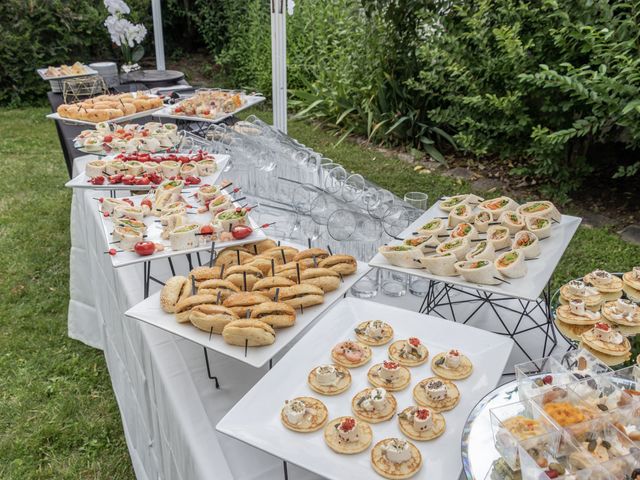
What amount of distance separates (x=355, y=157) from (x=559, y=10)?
110 inches

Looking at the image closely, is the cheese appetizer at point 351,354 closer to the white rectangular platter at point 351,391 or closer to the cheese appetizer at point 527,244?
the white rectangular platter at point 351,391

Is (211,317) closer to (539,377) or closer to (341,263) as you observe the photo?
(341,263)

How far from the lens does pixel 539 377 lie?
4.23 feet

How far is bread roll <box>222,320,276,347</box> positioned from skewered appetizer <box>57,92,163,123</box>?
2.96 m

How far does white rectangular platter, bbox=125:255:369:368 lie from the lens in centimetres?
150

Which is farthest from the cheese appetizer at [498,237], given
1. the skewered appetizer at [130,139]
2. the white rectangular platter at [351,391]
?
the skewered appetizer at [130,139]

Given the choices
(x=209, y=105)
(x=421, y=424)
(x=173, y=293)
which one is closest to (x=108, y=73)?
(x=209, y=105)

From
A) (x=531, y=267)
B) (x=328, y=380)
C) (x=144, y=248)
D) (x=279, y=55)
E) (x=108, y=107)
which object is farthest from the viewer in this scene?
(x=279, y=55)

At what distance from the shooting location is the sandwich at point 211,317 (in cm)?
156

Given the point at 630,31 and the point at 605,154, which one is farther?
the point at 605,154

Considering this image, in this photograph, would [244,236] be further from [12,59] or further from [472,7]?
[12,59]

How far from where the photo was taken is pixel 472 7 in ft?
19.0

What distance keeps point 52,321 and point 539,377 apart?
11.8 feet

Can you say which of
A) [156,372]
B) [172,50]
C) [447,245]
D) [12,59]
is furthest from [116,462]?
[172,50]
